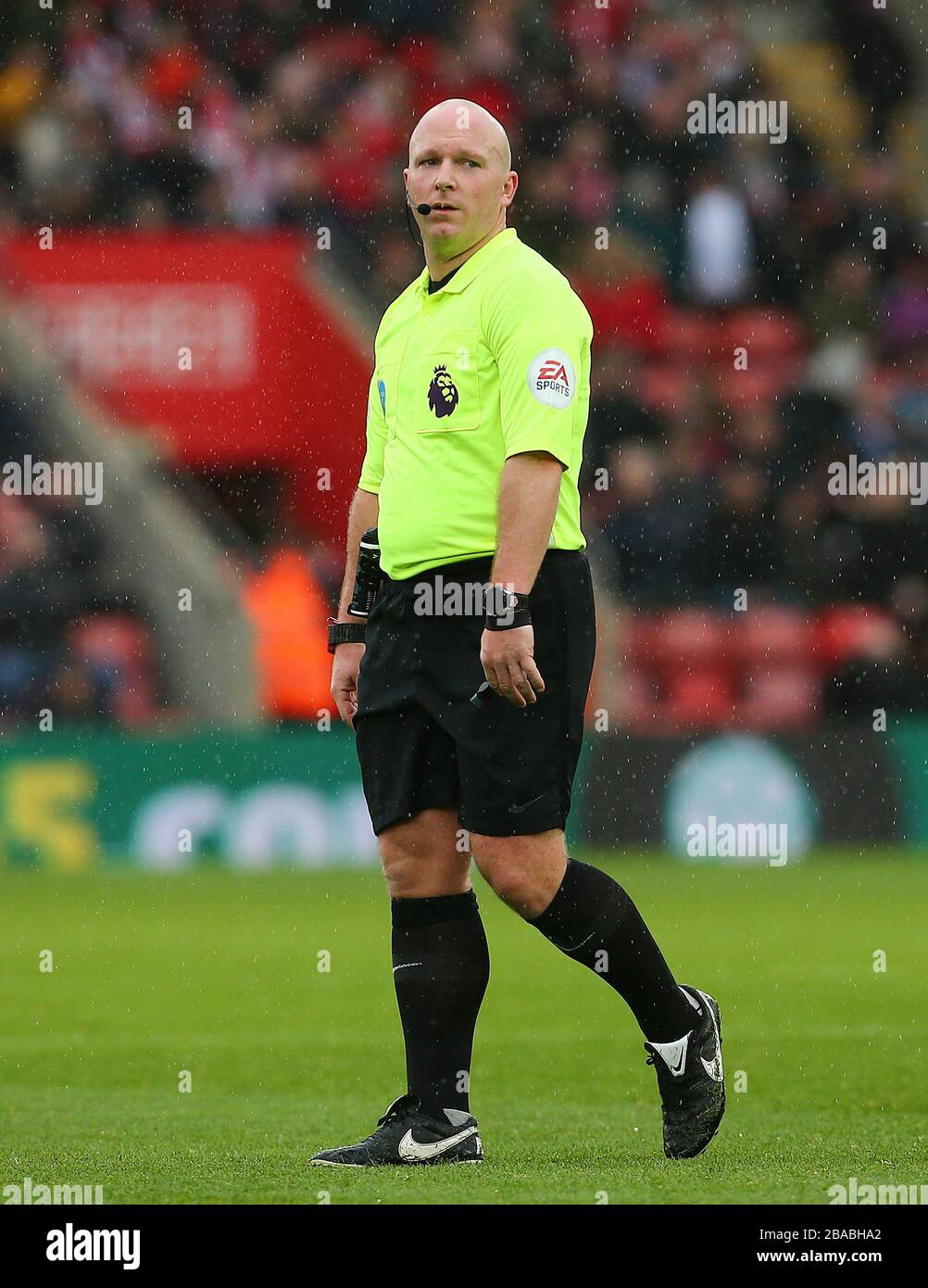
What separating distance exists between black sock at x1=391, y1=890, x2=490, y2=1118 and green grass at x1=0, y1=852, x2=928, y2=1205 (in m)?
0.21

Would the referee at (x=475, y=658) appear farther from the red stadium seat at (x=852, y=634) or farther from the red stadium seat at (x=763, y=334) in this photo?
the red stadium seat at (x=763, y=334)

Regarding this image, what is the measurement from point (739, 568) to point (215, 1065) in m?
8.48

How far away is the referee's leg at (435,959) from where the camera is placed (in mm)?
4781

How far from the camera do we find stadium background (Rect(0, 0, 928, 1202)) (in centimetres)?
1285

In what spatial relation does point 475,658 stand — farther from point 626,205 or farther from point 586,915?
point 626,205

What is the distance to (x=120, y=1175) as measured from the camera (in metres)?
4.47

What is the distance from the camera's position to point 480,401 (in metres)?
4.66

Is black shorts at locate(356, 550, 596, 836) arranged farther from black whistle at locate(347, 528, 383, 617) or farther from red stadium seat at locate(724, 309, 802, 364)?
red stadium seat at locate(724, 309, 802, 364)

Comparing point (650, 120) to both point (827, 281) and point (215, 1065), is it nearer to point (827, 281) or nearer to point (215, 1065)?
point (827, 281)

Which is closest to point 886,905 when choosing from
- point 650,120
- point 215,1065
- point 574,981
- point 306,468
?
point 574,981

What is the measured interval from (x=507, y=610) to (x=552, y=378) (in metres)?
0.49

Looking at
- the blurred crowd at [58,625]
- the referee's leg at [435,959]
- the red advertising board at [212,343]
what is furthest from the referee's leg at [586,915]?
the red advertising board at [212,343]

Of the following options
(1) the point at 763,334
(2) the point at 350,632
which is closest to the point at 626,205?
(1) the point at 763,334

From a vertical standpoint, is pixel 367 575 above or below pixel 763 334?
below
